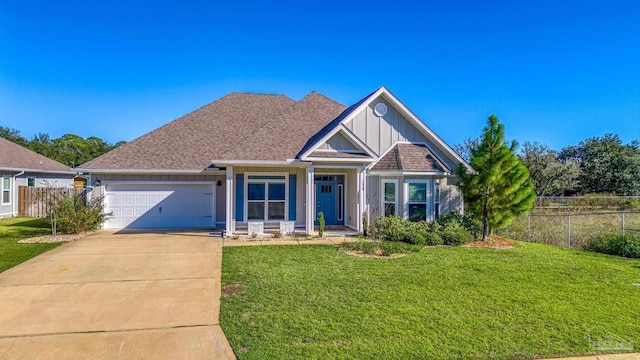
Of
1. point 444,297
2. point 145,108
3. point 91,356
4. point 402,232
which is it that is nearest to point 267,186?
point 402,232

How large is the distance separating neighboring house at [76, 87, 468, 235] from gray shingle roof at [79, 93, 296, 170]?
8 cm

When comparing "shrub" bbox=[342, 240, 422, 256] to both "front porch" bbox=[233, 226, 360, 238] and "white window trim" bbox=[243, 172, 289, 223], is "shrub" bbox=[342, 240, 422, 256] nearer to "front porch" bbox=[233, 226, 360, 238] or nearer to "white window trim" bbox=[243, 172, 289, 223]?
"front porch" bbox=[233, 226, 360, 238]

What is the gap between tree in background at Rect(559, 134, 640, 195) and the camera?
3462 centimetres

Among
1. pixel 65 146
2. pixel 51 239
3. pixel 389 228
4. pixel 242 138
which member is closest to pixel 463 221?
pixel 389 228

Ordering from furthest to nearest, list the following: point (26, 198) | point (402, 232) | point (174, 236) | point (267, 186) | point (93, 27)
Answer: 1. point (26, 198)
2. point (93, 27)
3. point (267, 186)
4. point (174, 236)
5. point (402, 232)

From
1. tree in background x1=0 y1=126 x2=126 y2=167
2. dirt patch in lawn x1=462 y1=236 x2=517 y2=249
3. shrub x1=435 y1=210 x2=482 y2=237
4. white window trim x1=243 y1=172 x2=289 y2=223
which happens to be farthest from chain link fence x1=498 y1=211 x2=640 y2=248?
tree in background x1=0 y1=126 x2=126 y2=167

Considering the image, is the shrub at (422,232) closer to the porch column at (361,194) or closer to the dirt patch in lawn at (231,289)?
the porch column at (361,194)

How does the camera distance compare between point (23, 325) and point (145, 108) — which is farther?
point (145, 108)

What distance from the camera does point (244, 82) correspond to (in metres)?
23.6

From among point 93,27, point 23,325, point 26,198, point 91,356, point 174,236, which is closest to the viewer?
point 91,356

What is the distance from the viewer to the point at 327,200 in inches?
625

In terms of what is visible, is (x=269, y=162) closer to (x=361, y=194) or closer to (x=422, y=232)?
(x=361, y=194)

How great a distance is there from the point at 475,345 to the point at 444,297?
75.1 inches

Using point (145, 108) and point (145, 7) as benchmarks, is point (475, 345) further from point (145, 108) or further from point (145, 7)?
point (145, 108)
